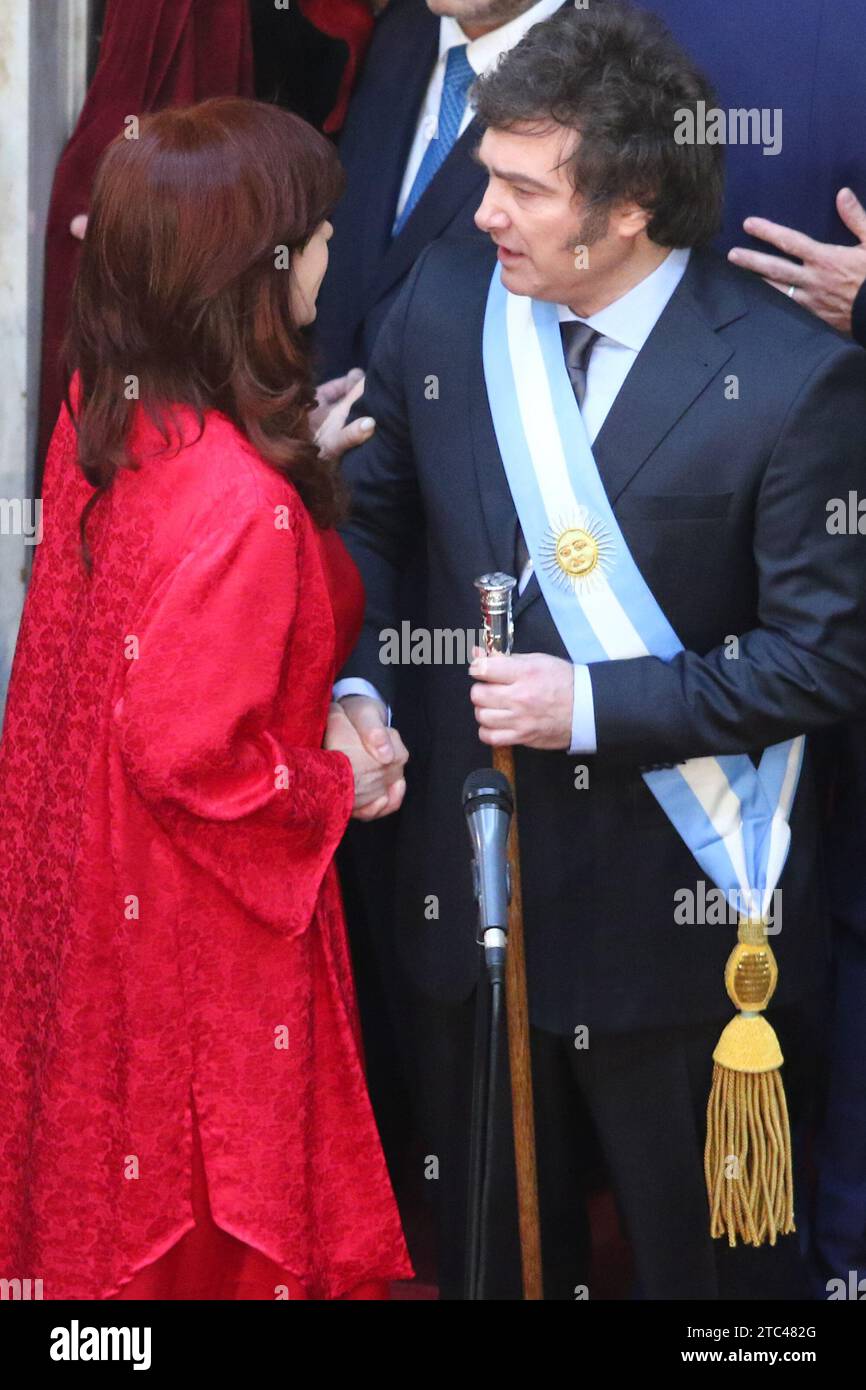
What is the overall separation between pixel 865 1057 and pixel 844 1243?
0.31 metres

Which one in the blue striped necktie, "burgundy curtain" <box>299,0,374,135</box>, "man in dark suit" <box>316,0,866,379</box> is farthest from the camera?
"burgundy curtain" <box>299,0,374,135</box>

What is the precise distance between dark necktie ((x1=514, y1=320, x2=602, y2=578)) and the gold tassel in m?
0.58

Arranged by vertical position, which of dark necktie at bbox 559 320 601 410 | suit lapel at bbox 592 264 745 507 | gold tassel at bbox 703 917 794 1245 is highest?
dark necktie at bbox 559 320 601 410

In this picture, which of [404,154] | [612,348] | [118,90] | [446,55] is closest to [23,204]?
[118,90]

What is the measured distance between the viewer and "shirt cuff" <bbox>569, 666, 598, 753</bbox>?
2.54 m

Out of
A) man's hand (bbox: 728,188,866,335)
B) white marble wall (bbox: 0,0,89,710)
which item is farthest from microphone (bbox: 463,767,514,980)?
white marble wall (bbox: 0,0,89,710)

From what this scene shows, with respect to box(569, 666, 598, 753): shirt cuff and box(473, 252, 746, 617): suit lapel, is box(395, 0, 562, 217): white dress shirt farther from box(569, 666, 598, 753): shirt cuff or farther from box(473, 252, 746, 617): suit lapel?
box(569, 666, 598, 753): shirt cuff

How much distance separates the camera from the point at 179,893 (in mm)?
2473

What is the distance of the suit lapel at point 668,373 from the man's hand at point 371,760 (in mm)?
264

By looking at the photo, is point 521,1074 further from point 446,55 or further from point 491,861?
point 446,55

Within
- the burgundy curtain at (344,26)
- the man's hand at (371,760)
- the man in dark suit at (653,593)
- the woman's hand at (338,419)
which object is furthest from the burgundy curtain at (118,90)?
the man's hand at (371,760)

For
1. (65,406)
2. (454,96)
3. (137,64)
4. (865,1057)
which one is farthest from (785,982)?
(137,64)

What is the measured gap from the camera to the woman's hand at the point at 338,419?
9.26 feet

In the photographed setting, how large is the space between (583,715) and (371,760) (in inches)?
11.2
